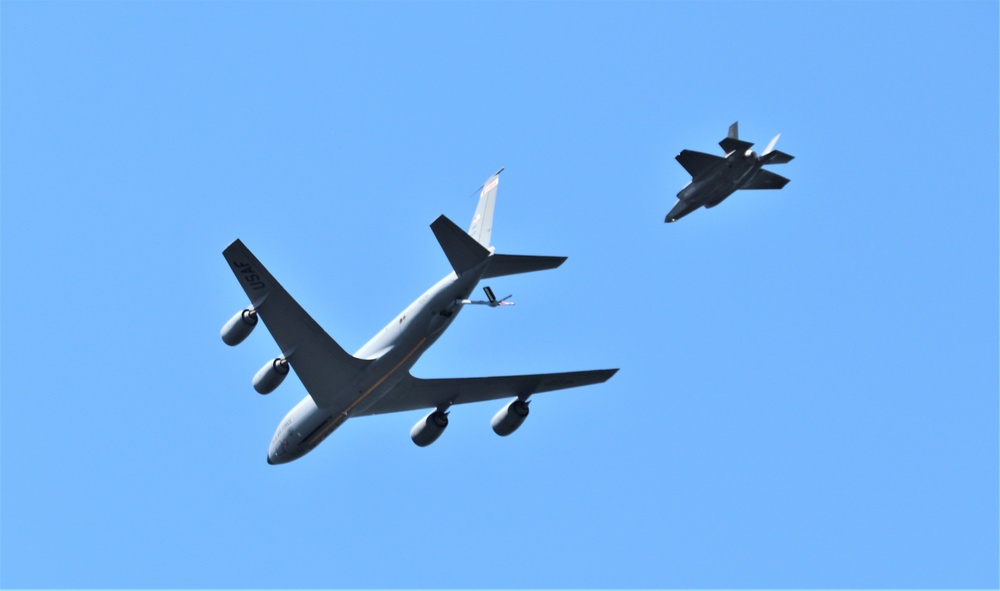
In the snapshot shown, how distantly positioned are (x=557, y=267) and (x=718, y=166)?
347 inches

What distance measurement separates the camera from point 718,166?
3703 cm

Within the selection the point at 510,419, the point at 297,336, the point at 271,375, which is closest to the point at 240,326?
the point at 297,336

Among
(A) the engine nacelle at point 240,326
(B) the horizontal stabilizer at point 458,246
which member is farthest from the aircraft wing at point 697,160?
(A) the engine nacelle at point 240,326

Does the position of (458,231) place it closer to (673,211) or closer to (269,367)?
(269,367)

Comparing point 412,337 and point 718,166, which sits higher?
point 718,166

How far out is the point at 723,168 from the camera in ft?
121

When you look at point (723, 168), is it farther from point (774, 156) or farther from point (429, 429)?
point (429, 429)

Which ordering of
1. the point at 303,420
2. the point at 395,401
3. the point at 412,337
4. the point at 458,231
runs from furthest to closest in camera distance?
the point at 395,401
the point at 303,420
the point at 412,337
the point at 458,231

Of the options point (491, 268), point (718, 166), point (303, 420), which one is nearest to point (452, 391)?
point (303, 420)

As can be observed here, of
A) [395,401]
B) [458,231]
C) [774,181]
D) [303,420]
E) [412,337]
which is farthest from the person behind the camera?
[774,181]

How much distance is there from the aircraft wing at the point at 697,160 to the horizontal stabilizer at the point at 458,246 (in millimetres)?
9742

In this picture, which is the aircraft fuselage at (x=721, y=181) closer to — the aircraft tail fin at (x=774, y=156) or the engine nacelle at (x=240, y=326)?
the aircraft tail fin at (x=774, y=156)

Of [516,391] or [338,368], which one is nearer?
[338,368]

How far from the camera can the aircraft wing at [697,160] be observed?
121 feet
